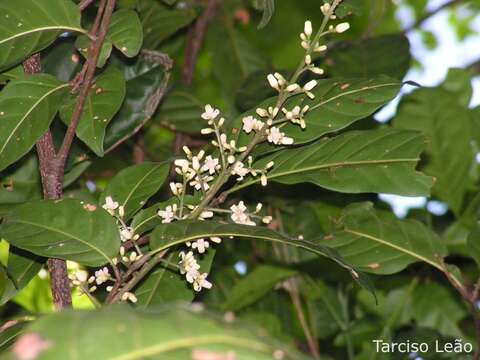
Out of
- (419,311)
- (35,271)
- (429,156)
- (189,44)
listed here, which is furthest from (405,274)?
(35,271)

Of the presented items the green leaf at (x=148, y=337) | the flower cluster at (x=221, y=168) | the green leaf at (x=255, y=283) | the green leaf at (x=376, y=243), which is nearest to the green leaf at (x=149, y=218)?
the flower cluster at (x=221, y=168)

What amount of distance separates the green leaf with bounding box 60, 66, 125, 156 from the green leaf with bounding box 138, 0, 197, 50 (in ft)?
2.20

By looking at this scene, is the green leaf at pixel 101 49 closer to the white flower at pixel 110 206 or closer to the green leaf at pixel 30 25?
the green leaf at pixel 30 25

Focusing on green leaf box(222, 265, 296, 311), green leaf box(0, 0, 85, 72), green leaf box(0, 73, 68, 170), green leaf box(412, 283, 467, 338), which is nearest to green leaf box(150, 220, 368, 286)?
green leaf box(0, 73, 68, 170)

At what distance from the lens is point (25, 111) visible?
1467mm

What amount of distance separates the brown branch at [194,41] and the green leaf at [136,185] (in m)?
1.07

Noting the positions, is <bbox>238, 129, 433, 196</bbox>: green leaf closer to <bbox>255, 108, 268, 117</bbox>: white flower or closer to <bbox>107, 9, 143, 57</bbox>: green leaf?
<bbox>255, 108, 268, 117</bbox>: white flower

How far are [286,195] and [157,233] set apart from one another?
3.22ft

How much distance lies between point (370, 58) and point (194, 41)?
2.00ft

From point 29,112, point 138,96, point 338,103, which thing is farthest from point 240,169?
point 138,96

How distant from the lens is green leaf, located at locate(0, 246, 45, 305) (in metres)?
1.51

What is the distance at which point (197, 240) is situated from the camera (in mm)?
1394

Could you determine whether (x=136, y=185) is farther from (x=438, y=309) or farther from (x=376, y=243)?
(x=438, y=309)

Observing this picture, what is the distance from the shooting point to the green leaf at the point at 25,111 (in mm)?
1445
